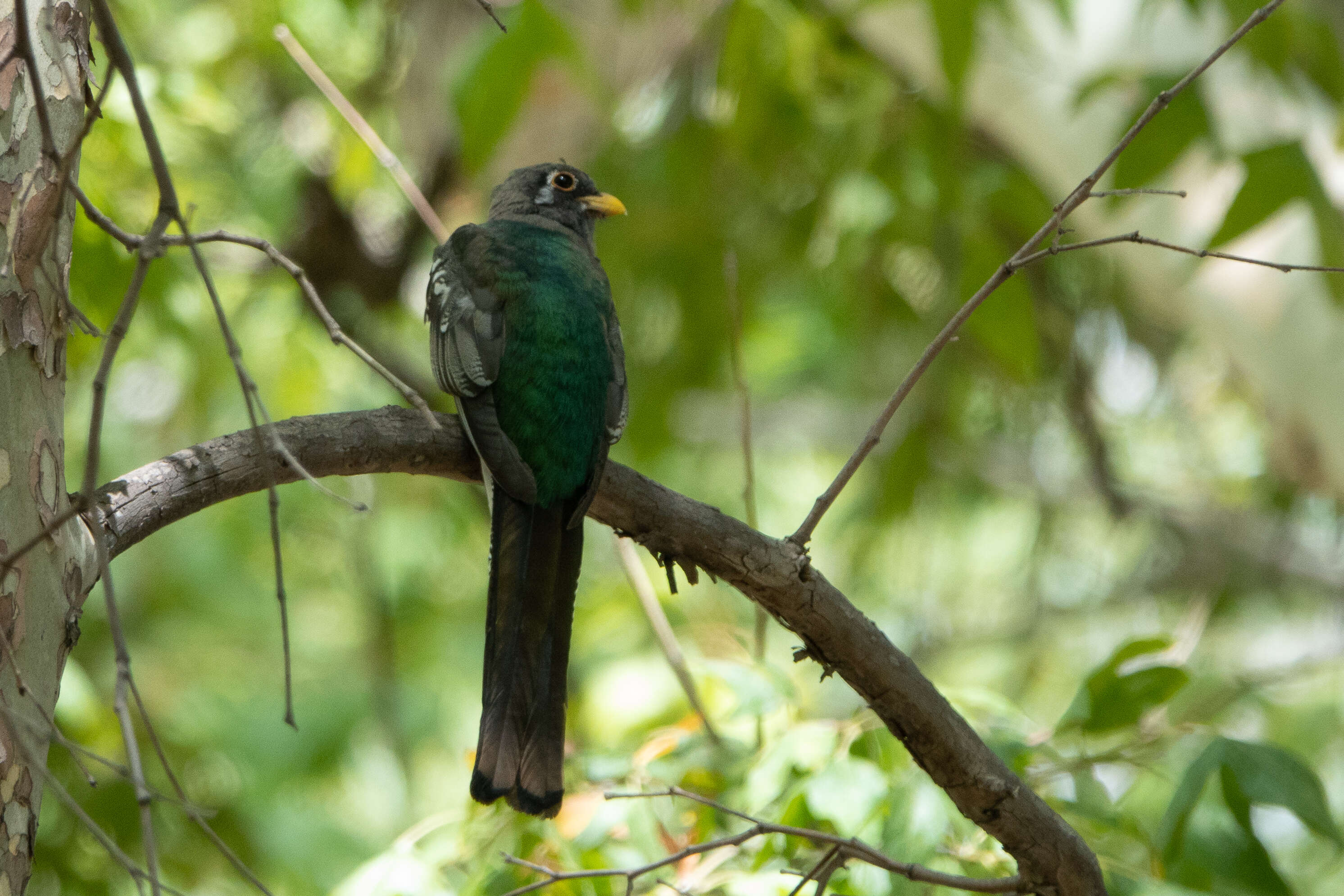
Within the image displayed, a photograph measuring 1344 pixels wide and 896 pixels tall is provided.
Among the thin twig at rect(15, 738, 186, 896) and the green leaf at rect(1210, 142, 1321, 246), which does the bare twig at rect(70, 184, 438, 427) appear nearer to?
the thin twig at rect(15, 738, 186, 896)

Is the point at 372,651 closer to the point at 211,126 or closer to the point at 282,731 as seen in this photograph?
the point at 282,731

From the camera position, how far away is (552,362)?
255 cm

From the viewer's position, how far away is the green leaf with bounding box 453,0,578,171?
3.30 metres

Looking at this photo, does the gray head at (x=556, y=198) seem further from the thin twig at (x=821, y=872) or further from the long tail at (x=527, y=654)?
the thin twig at (x=821, y=872)

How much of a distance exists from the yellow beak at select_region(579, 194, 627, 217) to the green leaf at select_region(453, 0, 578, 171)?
315mm

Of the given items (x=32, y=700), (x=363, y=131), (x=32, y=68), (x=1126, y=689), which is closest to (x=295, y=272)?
(x=32, y=68)

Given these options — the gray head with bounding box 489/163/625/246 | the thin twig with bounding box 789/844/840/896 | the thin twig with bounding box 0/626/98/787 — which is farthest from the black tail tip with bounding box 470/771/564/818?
the gray head with bounding box 489/163/625/246

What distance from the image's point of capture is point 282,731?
5879mm

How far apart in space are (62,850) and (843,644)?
9.55ft

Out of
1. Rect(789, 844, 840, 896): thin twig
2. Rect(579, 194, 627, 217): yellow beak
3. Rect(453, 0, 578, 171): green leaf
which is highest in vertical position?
Rect(453, 0, 578, 171): green leaf

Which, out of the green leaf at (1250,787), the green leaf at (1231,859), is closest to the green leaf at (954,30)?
the green leaf at (1250,787)

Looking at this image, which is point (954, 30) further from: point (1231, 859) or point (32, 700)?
point (32, 700)

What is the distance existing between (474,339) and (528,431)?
279mm

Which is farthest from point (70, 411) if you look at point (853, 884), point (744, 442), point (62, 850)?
point (853, 884)
